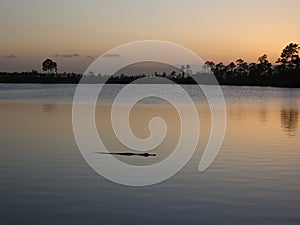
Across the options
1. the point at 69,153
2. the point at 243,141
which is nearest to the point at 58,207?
the point at 69,153

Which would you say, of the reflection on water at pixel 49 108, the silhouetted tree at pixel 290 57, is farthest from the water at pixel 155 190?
the silhouetted tree at pixel 290 57

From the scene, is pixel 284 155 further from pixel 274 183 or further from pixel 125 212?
pixel 125 212

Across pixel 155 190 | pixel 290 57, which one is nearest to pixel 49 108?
pixel 155 190

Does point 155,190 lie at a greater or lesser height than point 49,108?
lesser

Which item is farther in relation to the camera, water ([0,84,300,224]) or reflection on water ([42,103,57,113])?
reflection on water ([42,103,57,113])

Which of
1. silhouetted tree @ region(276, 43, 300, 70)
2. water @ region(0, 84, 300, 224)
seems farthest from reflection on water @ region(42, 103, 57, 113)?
silhouetted tree @ region(276, 43, 300, 70)

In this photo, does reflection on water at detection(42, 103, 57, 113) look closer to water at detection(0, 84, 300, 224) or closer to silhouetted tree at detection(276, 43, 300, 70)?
water at detection(0, 84, 300, 224)

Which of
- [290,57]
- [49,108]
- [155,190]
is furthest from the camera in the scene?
[290,57]

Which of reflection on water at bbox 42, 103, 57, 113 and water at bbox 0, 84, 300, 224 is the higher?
reflection on water at bbox 42, 103, 57, 113

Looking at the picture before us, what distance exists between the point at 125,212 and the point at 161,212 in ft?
2.47

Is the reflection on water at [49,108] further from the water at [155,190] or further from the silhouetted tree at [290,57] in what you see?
the silhouetted tree at [290,57]

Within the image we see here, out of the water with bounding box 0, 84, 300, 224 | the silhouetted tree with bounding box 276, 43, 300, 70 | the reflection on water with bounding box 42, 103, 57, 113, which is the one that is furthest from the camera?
the silhouetted tree with bounding box 276, 43, 300, 70

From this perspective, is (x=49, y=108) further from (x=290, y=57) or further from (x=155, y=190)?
(x=290, y=57)

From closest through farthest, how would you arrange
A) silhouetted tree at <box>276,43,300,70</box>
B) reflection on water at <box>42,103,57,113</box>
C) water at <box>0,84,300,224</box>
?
water at <box>0,84,300,224</box>
reflection on water at <box>42,103,57,113</box>
silhouetted tree at <box>276,43,300,70</box>
